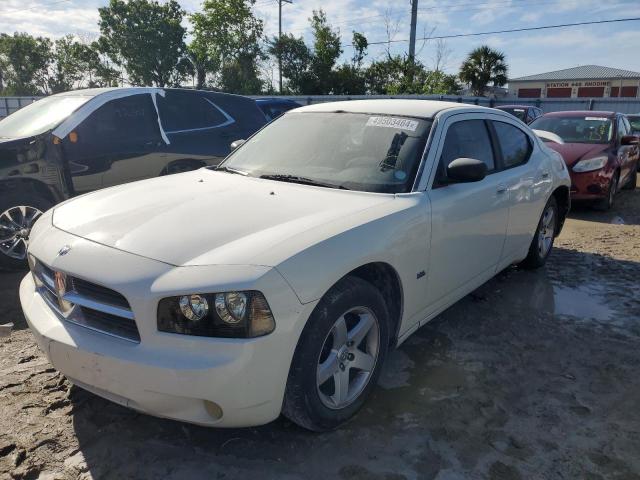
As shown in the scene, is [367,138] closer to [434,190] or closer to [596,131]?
[434,190]

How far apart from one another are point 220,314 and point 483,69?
118 ft

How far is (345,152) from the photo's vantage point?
133 inches

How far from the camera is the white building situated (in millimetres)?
51656

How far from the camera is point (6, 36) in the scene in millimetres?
60500

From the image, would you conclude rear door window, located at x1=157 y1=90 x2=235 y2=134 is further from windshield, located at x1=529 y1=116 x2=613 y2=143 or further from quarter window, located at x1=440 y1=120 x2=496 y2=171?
windshield, located at x1=529 y1=116 x2=613 y2=143

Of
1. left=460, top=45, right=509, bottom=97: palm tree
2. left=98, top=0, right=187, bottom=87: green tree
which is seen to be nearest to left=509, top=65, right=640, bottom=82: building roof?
left=460, top=45, right=509, bottom=97: palm tree

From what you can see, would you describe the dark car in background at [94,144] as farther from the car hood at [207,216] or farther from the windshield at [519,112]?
the windshield at [519,112]

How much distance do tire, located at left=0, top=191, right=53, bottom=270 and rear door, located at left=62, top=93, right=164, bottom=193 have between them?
397 millimetres

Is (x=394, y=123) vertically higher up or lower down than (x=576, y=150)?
higher up

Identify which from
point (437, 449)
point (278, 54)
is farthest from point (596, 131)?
point (278, 54)

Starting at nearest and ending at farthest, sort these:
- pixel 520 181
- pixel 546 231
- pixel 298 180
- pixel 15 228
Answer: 1. pixel 298 180
2. pixel 520 181
3. pixel 15 228
4. pixel 546 231

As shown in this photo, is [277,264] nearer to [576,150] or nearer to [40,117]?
[40,117]

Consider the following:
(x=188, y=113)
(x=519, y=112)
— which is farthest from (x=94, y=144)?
(x=519, y=112)

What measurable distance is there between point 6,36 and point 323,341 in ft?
241
